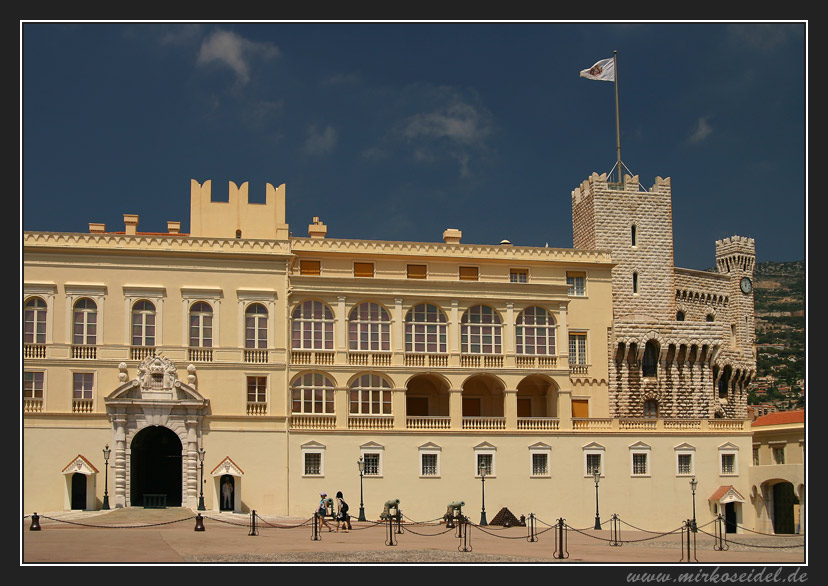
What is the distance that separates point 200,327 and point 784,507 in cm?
3147

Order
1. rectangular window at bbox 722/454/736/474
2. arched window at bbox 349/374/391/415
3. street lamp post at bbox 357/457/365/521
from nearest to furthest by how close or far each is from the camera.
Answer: street lamp post at bbox 357/457/365/521 < arched window at bbox 349/374/391/415 < rectangular window at bbox 722/454/736/474

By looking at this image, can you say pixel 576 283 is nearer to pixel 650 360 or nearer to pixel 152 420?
pixel 650 360

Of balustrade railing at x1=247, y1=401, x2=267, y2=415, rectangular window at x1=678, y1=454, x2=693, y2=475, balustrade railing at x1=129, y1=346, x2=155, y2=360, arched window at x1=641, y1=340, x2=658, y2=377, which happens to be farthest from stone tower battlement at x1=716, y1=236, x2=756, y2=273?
balustrade railing at x1=129, y1=346, x2=155, y2=360

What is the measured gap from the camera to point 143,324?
2360 inches

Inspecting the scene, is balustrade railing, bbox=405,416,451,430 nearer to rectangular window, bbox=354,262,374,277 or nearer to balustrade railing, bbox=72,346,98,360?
rectangular window, bbox=354,262,374,277

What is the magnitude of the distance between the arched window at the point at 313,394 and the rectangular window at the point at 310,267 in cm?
620

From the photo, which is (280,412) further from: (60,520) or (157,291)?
(60,520)

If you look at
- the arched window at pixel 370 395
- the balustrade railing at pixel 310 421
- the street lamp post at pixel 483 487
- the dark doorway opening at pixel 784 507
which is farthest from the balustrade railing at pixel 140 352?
the dark doorway opening at pixel 784 507

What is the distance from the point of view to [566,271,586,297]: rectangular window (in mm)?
69062

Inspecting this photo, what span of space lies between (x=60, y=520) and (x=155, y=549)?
40.8ft

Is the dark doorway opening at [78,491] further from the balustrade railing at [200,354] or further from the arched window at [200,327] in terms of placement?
the arched window at [200,327]

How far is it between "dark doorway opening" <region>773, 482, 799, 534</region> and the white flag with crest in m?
24.7

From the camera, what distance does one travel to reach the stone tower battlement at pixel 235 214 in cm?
6525

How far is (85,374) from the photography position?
58.9 meters
